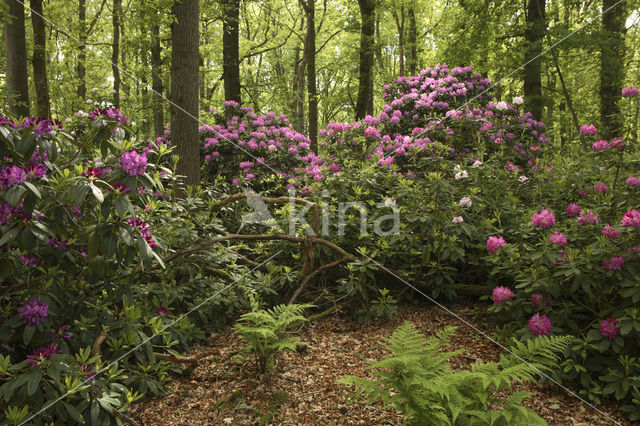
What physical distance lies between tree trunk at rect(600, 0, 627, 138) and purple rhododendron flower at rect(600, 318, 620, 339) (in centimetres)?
402

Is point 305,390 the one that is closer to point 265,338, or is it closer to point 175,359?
point 265,338

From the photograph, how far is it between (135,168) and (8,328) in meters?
1.07

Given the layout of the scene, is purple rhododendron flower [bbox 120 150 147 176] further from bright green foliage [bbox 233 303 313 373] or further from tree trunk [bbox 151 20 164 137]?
tree trunk [bbox 151 20 164 137]

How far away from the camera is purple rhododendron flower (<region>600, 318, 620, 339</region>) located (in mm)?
→ 2484

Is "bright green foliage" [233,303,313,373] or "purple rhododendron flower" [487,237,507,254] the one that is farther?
"purple rhododendron flower" [487,237,507,254]

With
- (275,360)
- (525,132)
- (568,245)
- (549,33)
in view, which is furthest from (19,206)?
(549,33)

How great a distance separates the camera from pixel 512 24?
7840mm

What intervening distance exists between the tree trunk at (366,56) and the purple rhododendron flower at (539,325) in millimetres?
7464

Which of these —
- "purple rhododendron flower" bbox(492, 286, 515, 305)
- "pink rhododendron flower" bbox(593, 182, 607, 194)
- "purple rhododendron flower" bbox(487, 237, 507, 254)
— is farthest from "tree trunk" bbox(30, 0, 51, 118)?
"pink rhododendron flower" bbox(593, 182, 607, 194)

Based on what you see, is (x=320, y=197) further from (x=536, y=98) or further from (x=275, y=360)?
(x=536, y=98)

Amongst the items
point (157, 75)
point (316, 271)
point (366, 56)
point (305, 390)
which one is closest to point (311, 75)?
point (366, 56)

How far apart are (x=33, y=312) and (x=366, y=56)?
9222 millimetres

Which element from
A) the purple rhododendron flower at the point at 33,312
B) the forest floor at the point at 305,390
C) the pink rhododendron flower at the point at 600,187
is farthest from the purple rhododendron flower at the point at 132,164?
the pink rhododendron flower at the point at 600,187

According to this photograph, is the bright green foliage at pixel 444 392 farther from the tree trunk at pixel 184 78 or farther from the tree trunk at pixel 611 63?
the tree trunk at pixel 611 63
